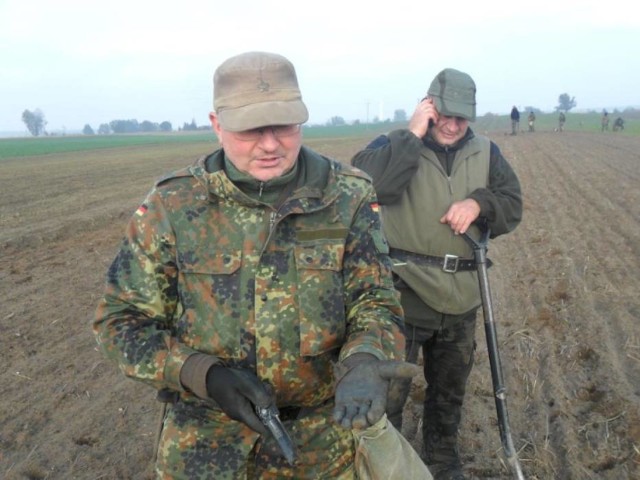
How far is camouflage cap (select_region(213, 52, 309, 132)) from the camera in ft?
5.99

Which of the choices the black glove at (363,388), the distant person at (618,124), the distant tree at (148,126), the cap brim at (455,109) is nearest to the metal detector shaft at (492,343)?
the cap brim at (455,109)

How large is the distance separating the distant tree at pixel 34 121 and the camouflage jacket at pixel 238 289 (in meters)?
143

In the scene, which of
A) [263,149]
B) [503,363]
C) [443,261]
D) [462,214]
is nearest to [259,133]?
[263,149]

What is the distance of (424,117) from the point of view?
3236 mm

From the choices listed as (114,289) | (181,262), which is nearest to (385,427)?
(181,262)

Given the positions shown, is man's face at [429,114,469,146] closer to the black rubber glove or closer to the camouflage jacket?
the camouflage jacket

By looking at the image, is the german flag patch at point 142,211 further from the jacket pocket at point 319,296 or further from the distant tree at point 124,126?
the distant tree at point 124,126

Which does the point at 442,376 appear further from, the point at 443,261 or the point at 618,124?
the point at 618,124

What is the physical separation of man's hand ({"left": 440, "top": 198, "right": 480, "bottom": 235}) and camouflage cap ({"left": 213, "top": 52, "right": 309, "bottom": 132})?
4.80ft

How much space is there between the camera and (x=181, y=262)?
1.91 m

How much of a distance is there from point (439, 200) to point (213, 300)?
171 centimetres

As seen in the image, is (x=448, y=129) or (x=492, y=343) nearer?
(x=448, y=129)

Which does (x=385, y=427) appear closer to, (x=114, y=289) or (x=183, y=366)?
(x=183, y=366)

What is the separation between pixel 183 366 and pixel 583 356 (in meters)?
4.30
